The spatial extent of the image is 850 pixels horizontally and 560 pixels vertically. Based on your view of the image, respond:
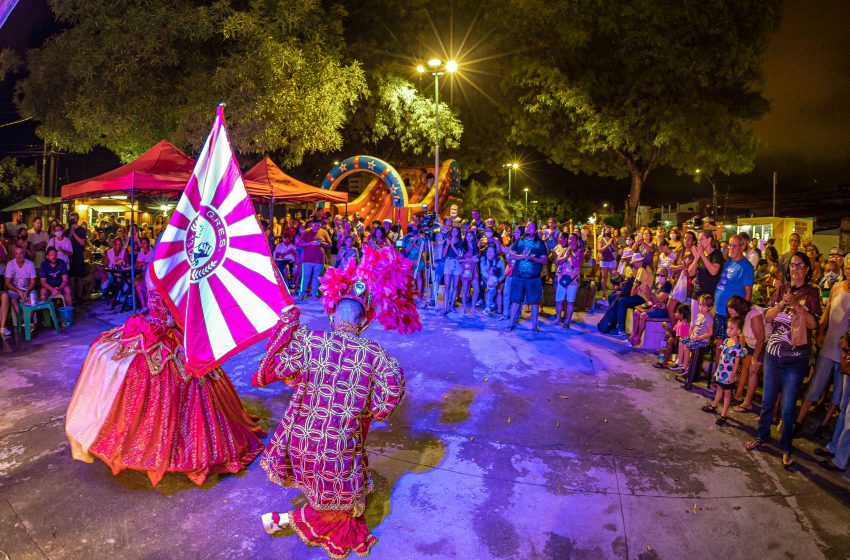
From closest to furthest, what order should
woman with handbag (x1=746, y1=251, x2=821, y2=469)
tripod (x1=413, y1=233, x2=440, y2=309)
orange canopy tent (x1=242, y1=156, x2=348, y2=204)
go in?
woman with handbag (x1=746, y1=251, x2=821, y2=469)
tripod (x1=413, y1=233, x2=440, y2=309)
orange canopy tent (x1=242, y1=156, x2=348, y2=204)

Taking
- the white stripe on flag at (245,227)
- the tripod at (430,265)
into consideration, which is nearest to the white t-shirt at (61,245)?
the tripod at (430,265)

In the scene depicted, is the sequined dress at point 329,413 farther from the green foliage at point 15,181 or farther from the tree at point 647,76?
the green foliage at point 15,181

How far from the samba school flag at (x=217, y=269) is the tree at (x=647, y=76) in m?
17.7

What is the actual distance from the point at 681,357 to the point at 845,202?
5286 cm

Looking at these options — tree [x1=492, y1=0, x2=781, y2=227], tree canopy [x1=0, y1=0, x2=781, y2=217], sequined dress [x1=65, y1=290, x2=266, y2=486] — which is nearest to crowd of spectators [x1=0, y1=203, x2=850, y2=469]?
sequined dress [x1=65, y1=290, x2=266, y2=486]

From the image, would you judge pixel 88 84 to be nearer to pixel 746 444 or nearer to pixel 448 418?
pixel 448 418

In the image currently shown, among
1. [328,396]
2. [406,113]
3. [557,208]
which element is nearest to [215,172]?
[328,396]

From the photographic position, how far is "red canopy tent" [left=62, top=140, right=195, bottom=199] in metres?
9.28

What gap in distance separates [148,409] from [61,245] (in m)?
8.00

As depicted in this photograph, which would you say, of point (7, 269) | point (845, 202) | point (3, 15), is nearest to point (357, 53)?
point (7, 269)

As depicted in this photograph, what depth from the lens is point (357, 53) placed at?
18.8 m

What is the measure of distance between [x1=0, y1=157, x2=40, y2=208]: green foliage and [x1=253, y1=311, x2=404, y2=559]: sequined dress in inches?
1422

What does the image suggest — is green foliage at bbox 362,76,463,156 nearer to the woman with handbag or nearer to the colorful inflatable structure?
the colorful inflatable structure

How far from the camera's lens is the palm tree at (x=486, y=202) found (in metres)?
28.4
